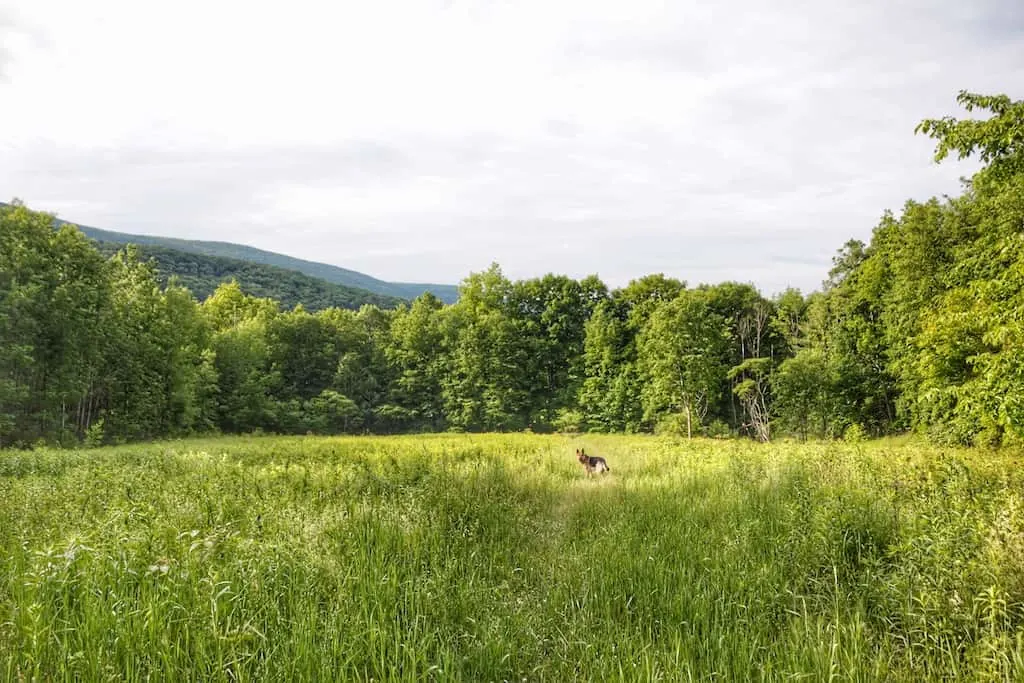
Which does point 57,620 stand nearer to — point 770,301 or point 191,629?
point 191,629

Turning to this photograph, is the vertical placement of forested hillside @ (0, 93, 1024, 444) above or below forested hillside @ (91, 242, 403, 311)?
below

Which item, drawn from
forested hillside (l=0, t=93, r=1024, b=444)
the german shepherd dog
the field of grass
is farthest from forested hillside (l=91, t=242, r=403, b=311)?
the field of grass

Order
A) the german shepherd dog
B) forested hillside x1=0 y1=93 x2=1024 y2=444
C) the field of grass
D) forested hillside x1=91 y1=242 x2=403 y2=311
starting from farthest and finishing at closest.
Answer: forested hillside x1=91 y1=242 x2=403 y2=311, forested hillside x1=0 y1=93 x2=1024 y2=444, the german shepherd dog, the field of grass

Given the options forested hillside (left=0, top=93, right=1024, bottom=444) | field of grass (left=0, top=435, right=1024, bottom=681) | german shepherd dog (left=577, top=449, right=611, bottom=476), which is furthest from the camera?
forested hillside (left=0, top=93, right=1024, bottom=444)

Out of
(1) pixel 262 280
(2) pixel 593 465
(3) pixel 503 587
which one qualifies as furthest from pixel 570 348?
(1) pixel 262 280

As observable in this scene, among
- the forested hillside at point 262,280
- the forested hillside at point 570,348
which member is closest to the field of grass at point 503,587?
the forested hillside at point 570,348

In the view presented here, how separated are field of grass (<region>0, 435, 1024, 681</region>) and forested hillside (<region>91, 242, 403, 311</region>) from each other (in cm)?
9127

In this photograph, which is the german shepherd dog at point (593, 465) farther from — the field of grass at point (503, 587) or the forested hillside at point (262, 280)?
the forested hillside at point (262, 280)

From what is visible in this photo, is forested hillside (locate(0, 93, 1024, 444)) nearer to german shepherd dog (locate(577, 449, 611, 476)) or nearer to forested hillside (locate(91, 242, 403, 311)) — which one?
german shepherd dog (locate(577, 449, 611, 476))

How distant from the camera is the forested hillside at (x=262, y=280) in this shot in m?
92.1

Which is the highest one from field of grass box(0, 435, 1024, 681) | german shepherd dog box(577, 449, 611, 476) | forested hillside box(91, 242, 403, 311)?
forested hillside box(91, 242, 403, 311)

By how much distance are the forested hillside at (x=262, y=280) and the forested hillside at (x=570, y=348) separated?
34.7m

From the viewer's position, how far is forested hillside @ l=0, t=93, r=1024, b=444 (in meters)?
19.2

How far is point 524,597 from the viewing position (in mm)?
4270
